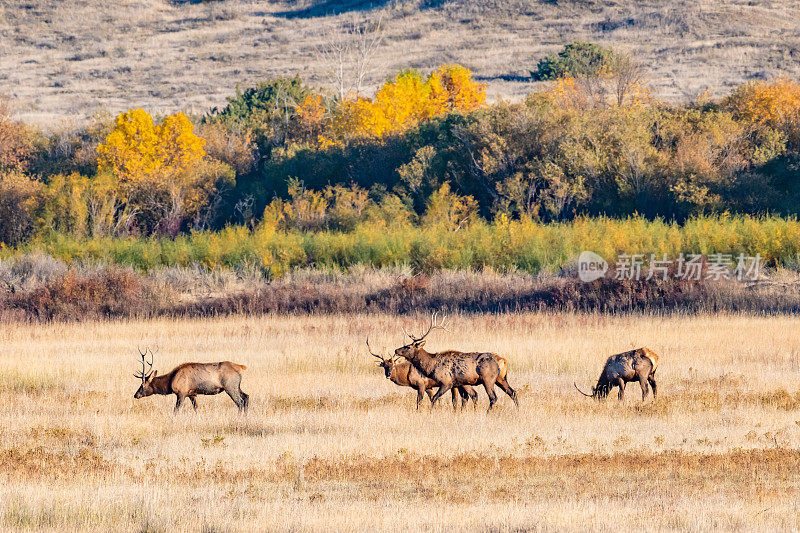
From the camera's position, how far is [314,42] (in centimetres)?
11444

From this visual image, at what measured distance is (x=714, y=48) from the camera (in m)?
95.0

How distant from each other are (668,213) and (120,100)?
64920 millimetres

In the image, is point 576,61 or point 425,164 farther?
point 576,61

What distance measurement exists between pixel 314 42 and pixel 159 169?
64721 millimetres

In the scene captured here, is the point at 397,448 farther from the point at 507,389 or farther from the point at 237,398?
the point at 237,398

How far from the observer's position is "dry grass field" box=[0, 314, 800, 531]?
944 cm

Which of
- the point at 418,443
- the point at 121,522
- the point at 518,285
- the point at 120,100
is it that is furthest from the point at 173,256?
the point at 120,100

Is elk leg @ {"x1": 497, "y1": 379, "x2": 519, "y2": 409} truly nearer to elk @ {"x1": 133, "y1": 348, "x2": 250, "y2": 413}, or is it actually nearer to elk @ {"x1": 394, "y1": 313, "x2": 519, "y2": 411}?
elk @ {"x1": 394, "y1": 313, "x2": 519, "y2": 411}

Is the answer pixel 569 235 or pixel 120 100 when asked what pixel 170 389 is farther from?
pixel 120 100

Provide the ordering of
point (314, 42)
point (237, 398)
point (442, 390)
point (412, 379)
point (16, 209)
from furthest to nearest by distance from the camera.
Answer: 1. point (314, 42)
2. point (16, 209)
3. point (412, 379)
4. point (237, 398)
5. point (442, 390)

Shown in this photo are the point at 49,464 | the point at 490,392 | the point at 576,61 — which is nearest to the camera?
the point at 49,464

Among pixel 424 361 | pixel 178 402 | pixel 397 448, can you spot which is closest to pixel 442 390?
pixel 424 361

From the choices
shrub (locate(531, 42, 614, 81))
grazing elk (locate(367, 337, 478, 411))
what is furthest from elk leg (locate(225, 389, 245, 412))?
shrub (locate(531, 42, 614, 81))

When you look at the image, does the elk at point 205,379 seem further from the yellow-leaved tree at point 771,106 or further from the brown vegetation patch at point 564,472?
the yellow-leaved tree at point 771,106
